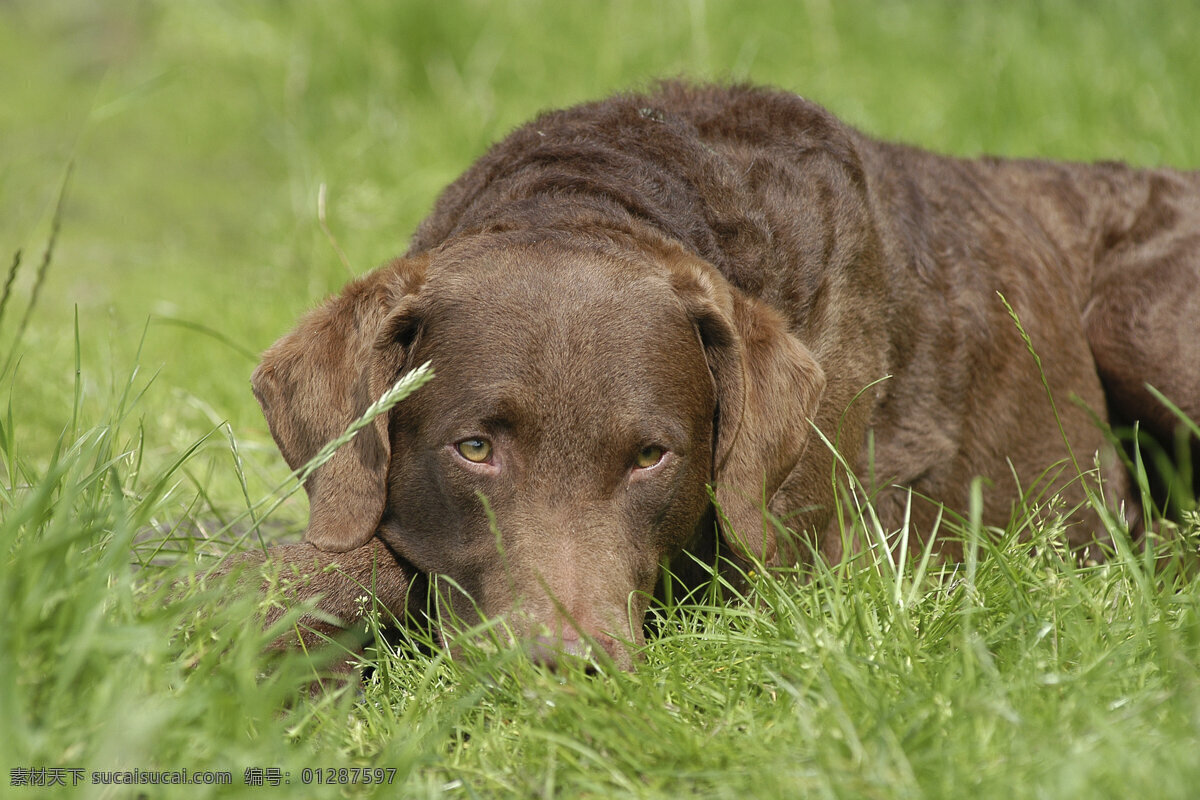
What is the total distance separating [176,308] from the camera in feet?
21.0

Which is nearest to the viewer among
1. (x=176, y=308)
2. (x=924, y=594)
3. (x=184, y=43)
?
(x=924, y=594)

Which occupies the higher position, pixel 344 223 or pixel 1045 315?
pixel 1045 315

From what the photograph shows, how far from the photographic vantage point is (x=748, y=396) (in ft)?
10.0

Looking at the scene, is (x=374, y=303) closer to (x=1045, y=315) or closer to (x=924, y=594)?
(x=924, y=594)

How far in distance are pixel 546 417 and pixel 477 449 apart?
175 mm

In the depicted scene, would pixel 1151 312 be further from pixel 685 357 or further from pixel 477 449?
pixel 477 449

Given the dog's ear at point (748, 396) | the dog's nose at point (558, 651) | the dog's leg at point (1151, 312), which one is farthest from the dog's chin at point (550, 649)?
the dog's leg at point (1151, 312)

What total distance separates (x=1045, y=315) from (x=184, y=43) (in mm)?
7028

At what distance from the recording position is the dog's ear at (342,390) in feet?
9.62

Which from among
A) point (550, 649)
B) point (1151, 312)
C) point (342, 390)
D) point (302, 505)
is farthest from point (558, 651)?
point (1151, 312)

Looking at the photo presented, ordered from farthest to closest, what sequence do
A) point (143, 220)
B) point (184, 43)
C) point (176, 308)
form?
point (184, 43) → point (143, 220) → point (176, 308)

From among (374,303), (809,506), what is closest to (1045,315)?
(809,506)

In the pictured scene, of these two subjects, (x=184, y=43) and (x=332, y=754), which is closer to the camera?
(x=332, y=754)

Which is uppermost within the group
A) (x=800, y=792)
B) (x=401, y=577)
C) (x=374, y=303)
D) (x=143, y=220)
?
(x=374, y=303)
